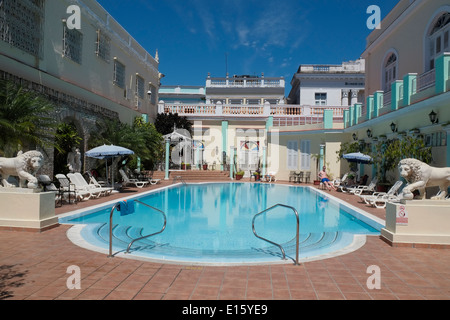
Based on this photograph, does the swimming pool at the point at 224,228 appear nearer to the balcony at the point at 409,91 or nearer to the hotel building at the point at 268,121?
the balcony at the point at 409,91

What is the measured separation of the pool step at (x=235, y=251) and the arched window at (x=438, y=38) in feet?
30.7

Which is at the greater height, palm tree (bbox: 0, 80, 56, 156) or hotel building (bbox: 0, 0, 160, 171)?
hotel building (bbox: 0, 0, 160, 171)

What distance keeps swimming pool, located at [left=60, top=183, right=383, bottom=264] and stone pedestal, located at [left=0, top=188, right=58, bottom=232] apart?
2.52ft

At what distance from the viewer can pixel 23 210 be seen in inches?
263

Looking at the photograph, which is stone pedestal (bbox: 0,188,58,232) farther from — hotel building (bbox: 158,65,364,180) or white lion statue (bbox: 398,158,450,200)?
hotel building (bbox: 158,65,364,180)

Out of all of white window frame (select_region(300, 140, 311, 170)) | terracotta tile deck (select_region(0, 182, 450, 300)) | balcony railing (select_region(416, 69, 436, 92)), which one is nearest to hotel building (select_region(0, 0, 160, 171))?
terracotta tile deck (select_region(0, 182, 450, 300))

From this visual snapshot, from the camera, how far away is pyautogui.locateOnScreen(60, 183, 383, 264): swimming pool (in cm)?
595

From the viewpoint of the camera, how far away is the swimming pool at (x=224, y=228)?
5953 millimetres

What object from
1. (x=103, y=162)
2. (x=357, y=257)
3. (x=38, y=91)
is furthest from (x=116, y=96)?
(x=357, y=257)

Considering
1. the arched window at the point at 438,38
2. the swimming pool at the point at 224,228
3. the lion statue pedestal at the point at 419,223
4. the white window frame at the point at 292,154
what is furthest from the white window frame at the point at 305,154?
the lion statue pedestal at the point at 419,223

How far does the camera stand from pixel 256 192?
16.5 m

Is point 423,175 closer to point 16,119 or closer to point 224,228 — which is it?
point 224,228

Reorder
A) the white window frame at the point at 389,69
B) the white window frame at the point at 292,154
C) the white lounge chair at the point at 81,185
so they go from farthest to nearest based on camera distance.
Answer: the white window frame at the point at 292,154 → the white window frame at the point at 389,69 → the white lounge chair at the point at 81,185
